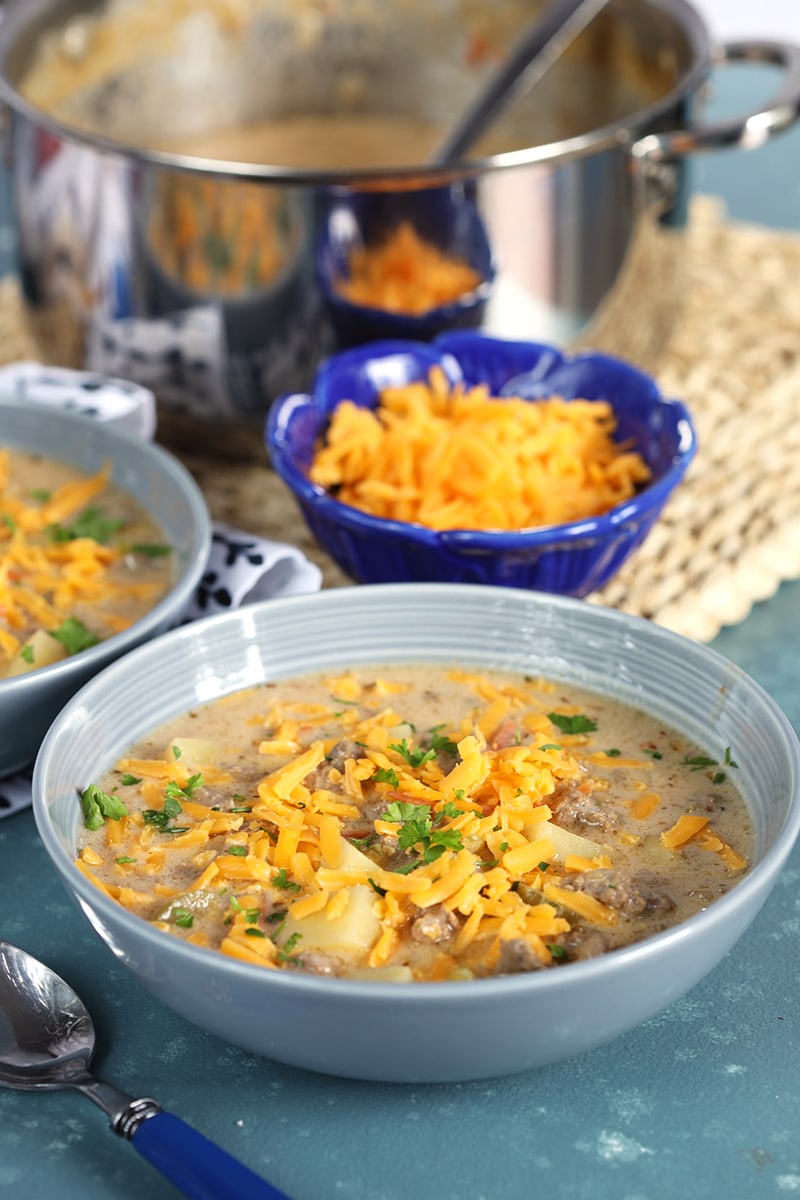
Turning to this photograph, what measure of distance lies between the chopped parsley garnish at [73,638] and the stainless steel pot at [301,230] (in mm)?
708

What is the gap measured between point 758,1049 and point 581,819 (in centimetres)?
30

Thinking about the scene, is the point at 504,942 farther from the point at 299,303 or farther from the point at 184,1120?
the point at 299,303

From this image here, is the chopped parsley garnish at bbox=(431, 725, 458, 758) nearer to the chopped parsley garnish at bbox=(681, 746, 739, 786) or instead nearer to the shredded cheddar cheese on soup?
the chopped parsley garnish at bbox=(681, 746, 739, 786)

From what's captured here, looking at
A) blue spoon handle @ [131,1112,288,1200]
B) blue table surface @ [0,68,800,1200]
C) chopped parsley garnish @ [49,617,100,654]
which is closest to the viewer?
blue spoon handle @ [131,1112,288,1200]

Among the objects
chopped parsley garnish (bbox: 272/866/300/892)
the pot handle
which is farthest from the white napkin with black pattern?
the pot handle

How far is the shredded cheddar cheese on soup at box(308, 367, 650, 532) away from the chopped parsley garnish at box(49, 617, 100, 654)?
1.49 ft

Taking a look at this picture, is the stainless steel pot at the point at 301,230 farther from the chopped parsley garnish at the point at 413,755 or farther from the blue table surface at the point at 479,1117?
the blue table surface at the point at 479,1117

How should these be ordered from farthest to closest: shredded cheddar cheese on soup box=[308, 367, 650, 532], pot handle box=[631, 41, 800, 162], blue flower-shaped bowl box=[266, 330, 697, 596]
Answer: pot handle box=[631, 41, 800, 162] < shredded cheddar cheese on soup box=[308, 367, 650, 532] < blue flower-shaped bowl box=[266, 330, 697, 596]

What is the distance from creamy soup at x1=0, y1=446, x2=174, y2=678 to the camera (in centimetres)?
209

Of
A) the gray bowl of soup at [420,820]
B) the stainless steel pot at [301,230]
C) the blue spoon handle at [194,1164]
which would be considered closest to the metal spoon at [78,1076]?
the blue spoon handle at [194,1164]

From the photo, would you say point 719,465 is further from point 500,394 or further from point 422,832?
point 422,832

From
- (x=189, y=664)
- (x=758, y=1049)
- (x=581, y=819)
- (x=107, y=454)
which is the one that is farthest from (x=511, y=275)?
(x=758, y=1049)

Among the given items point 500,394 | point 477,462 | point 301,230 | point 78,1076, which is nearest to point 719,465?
point 500,394

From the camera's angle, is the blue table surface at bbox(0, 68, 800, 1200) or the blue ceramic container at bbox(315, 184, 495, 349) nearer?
the blue table surface at bbox(0, 68, 800, 1200)
